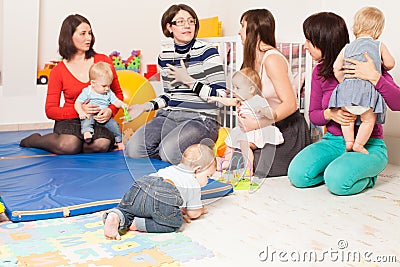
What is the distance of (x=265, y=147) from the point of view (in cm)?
220

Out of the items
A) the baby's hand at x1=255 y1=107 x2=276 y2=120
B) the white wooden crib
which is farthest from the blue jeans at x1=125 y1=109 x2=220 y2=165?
the white wooden crib

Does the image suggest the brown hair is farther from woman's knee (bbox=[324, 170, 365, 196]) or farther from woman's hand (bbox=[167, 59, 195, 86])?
woman's knee (bbox=[324, 170, 365, 196])

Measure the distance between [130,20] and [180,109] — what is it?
8.84 feet

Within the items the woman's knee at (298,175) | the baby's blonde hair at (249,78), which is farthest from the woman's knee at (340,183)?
the baby's blonde hair at (249,78)

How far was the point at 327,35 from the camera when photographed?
2.32 metres

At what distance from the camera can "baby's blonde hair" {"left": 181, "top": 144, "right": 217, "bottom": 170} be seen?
5.70 feet

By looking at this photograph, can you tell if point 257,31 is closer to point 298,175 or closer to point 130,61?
point 298,175

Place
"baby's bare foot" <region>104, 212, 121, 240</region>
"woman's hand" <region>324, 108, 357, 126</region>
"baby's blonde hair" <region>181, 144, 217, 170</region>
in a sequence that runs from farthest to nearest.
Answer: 1. "woman's hand" <region>324, 108, 357, 126</region>
2. "baby's blonde hair" <region>181, 144, 217, 170</region>
3. "baby's bare foot" <region>104, 212, 121, 240</region>

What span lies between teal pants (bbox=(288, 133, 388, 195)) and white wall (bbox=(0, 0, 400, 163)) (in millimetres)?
1049

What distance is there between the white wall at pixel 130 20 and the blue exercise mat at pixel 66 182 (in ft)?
4.39

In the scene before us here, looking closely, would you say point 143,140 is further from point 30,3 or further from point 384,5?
point 30,3

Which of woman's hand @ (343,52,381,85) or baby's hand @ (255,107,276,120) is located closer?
baby's hand @ (255,107,276,120)

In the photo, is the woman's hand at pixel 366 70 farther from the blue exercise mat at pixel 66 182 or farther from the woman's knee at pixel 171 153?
the woman's knee at pixel 171 153

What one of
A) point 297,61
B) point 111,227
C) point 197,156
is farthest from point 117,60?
point 111,227
